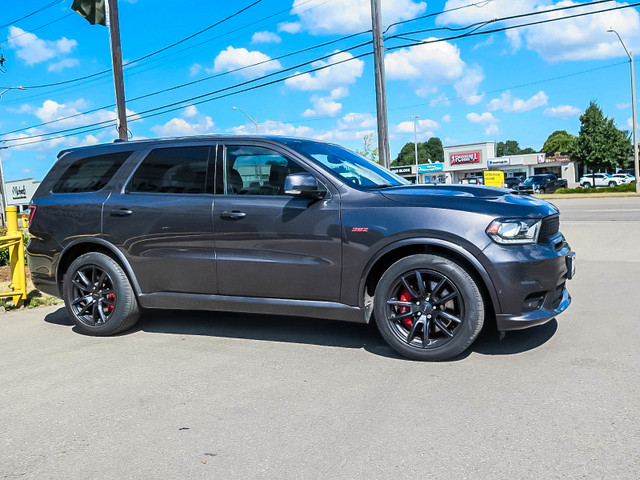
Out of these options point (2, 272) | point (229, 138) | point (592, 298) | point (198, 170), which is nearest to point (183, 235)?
point (198, 170)

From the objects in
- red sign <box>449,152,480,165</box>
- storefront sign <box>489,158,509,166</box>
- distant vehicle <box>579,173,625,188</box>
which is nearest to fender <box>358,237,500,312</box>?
distant vehicle <box>579,173,625,188</box>

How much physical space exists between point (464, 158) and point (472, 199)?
75.9 meters

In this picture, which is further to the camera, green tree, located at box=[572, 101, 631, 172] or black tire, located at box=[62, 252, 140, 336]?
green tree, located at box=[572, 101, 631, 172]

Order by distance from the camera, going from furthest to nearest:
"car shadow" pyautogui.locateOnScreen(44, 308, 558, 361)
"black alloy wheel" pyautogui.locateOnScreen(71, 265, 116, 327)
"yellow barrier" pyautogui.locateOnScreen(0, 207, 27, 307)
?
"yellow barrier" pyautogui.locateOnScreen(0, 207, 27, 307), "black alloy wheel" pyautogui.locateOnScreen(71, 265, 116, 327), "car shadow" pyautogui.locateOnScreen(44, 308, 558, 361)

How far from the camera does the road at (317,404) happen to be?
108 inches

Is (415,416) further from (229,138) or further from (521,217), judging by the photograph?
(229,138)

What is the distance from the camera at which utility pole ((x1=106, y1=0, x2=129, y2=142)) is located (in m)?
12.6

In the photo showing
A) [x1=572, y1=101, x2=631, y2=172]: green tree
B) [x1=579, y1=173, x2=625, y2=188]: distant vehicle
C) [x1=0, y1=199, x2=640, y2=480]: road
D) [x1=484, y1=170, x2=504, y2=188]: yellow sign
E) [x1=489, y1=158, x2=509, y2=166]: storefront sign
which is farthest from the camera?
[x1=489, y1=158, x2=509, y2=166]: storefront sign

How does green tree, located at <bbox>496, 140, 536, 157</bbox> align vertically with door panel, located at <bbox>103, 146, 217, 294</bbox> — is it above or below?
above

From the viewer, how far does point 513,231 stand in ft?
13.3

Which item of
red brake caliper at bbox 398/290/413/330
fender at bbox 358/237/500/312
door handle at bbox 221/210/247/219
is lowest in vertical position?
red brake caliper at bbox 398/290/413/330

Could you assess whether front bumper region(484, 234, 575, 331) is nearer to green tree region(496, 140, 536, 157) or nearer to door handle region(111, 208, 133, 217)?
door handle region(111, 208, 133, 217)

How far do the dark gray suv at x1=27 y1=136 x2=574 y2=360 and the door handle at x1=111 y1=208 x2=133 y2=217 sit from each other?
0.01 meters

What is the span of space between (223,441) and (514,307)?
2205 millimetres
